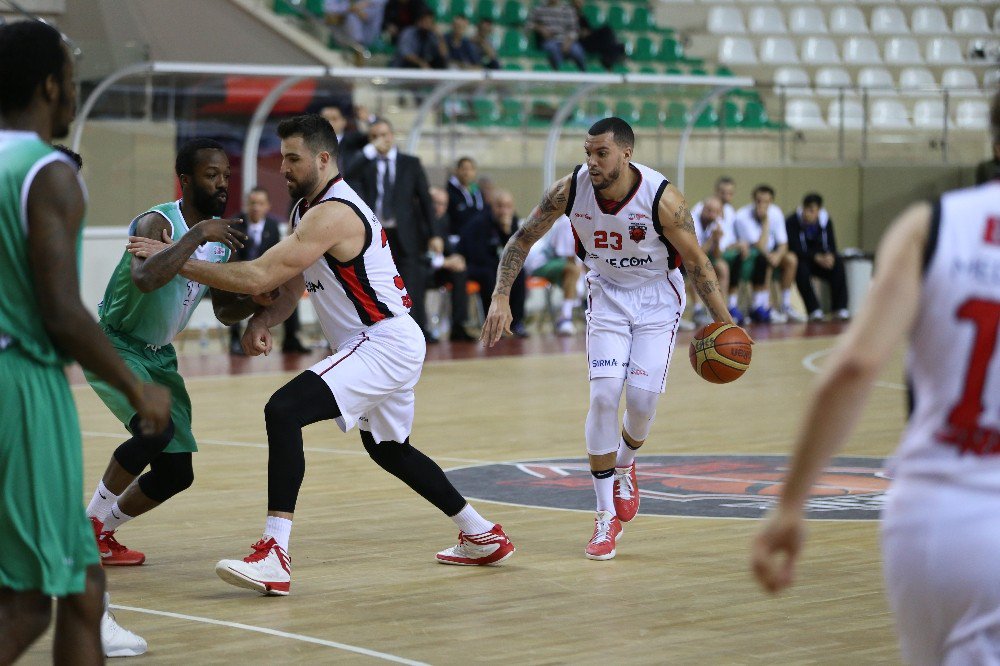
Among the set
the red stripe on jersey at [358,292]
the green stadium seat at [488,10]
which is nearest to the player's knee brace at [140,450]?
the red stripe on jersey at [358,292]

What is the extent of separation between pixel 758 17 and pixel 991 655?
86.2 feet

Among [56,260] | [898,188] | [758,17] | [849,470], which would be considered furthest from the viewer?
[758,17]

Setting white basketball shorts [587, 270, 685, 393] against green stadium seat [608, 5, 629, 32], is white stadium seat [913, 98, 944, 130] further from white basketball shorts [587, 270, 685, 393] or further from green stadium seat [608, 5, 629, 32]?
white basketball shorts [587, 270, 685, 393]

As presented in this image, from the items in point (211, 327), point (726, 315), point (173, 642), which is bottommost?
point (211, 327)

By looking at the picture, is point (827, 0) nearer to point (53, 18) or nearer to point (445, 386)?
point (53, 18)

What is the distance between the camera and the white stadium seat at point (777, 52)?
27.2 m

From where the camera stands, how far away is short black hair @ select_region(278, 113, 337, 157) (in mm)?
6156

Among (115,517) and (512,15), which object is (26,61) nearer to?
(115,517)

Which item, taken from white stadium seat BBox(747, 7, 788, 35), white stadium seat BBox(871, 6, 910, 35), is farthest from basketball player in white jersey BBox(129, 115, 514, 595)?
white stadium seat BBox(871, 6, 910, 35)

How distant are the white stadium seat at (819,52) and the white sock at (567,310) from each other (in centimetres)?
1014

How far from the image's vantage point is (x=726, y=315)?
7.11 m

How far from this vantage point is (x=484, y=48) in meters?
22.6

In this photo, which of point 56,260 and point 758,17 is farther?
point 758,17

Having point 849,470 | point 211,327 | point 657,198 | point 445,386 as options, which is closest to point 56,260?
point 657,198
